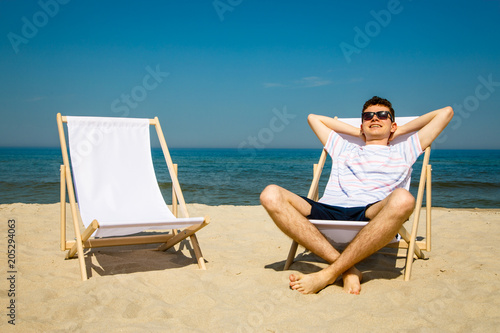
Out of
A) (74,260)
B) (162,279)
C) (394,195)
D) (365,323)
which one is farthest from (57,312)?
(394,195)

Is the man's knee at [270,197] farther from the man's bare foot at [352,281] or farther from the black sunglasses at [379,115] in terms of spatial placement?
the black sunglasses at [379,115]

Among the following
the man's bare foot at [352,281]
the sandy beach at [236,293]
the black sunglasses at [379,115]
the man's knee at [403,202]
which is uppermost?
the black sunglasses at [379,115]

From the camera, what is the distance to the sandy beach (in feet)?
6.00

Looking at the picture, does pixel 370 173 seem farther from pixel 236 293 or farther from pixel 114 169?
pixel 114 169

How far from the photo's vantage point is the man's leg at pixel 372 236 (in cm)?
213

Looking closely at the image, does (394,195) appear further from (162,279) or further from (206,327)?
(162,279)

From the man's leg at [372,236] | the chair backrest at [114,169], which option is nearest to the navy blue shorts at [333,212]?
the man's leg at [372,236]

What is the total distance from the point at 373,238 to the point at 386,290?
327 mm

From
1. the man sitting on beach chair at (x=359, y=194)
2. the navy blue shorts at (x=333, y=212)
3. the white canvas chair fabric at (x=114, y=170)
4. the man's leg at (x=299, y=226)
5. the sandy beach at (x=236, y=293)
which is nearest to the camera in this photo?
the sandy beach at (x=236, y=293)

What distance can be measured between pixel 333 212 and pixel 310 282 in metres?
0.52

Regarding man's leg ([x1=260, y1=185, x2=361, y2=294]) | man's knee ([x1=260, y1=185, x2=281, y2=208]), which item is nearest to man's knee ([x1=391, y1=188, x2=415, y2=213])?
man's leg ([x1=260, y1=185, x2=361, y2=294])

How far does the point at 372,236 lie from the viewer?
2.21 m

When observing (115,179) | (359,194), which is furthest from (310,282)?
(115,179)

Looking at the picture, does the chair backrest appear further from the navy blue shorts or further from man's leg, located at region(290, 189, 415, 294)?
man's leg, located at region(290, 189, 415, 294)
